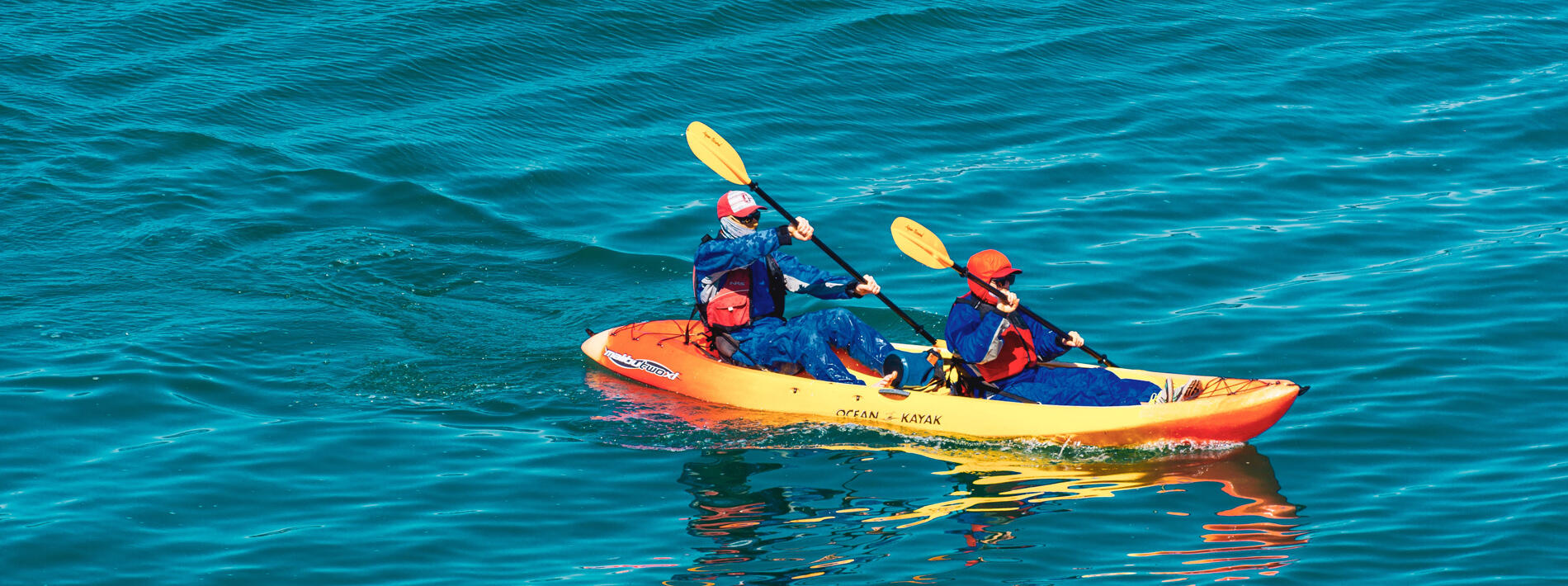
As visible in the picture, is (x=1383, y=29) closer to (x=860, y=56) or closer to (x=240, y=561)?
(x=860, y=56)

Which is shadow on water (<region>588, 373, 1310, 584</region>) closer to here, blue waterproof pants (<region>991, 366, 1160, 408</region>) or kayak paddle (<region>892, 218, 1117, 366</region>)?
blue waterproof pants (<region>991, 366, 1160, 408</region>)

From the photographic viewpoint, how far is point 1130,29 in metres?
17.3

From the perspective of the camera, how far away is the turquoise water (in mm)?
7238

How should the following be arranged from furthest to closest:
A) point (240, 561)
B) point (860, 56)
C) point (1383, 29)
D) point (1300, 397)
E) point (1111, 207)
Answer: point (1383, 29), point (860, 56), point (1111, 207), point (1300, 397), point (240, 561)

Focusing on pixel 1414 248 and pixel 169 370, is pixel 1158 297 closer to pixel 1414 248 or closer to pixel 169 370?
pixel 1414 248

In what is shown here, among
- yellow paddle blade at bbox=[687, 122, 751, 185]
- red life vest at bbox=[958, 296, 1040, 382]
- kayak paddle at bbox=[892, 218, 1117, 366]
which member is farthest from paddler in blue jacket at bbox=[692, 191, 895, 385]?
red life vest at bbox=[958, 296, 1040, 382]

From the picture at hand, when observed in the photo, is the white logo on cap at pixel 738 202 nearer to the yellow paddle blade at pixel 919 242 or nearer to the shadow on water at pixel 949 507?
the yellow paddle blade at pixel 919 242

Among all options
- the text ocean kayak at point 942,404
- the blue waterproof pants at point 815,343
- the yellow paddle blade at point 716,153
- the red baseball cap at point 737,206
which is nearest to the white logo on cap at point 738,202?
the red baseball cap at point 737,206

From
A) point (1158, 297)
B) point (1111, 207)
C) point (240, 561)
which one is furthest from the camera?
point (1111, 207)

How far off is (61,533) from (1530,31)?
646 inches

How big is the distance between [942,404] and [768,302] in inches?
59.2

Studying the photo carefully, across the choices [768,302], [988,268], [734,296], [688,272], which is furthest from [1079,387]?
[688,272]

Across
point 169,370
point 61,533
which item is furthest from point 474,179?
point 61,533

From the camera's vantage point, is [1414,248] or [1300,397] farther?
[1414,248]
